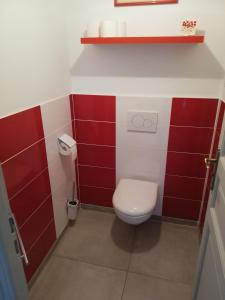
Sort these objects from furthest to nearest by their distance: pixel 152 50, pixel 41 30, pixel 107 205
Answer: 1. pixel 107 205
2. pixel 152 50
3. pixel 41 30

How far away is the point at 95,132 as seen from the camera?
2064 millimetres

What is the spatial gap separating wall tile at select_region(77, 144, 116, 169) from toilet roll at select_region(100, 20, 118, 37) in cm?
93

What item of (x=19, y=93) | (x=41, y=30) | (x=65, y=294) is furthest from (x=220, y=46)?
(x=65, y=294)

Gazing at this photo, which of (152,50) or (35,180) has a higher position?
(152,50)

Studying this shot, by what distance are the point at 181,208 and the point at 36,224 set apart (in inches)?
51.5

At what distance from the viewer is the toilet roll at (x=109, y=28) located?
1.59 metres

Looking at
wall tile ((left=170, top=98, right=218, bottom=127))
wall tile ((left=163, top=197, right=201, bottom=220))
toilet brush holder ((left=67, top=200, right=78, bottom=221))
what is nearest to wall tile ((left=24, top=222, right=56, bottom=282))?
toilet brush holder ((left=67, top=200, right=78, bottom=221))

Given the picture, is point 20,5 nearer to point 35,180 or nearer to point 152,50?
point 152,50

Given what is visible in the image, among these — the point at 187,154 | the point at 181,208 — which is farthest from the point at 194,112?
the point at 181,208

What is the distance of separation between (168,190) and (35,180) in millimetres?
1196

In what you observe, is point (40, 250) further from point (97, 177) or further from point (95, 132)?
point (95, 132)

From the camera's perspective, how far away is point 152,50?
68.2 inches

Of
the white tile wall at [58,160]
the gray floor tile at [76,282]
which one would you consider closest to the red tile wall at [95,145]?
the white tile wall at [58,160]

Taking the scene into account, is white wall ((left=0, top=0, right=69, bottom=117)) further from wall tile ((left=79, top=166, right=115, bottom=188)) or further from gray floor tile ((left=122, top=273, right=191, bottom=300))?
gray floor tile ((left=122, top=273, right=191, bottom=300))
